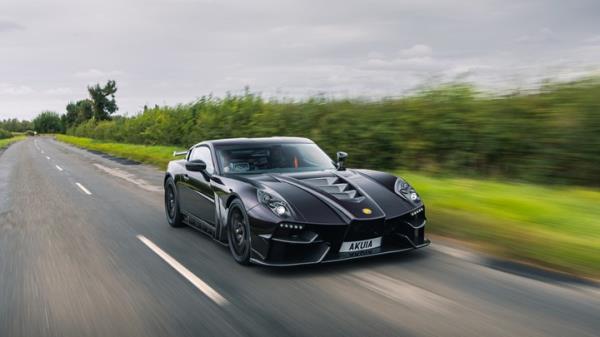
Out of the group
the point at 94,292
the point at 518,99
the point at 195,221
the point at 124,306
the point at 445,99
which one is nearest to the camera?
the point at 124,306

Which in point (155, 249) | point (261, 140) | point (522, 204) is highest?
point (261, 140)

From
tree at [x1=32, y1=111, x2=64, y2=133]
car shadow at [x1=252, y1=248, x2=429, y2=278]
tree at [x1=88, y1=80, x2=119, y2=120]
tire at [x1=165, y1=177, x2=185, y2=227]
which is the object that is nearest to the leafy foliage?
car shadow at [x1=252, y1=248, x2=429, y2=278]

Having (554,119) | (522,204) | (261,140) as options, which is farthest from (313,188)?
(554,119)

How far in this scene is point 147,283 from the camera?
5328 millimetres

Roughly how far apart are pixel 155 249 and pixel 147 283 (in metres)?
1.62

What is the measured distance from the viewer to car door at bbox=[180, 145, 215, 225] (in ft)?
22.4

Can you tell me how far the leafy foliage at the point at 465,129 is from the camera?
831 centimetres

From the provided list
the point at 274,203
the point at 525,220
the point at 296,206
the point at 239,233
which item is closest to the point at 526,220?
the point at 525,220

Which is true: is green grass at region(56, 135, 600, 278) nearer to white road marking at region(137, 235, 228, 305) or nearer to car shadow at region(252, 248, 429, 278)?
car shadow at region(252, 248, 429, 278)

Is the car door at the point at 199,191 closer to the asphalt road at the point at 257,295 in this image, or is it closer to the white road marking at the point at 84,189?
the asphalt road at the point at 257,295

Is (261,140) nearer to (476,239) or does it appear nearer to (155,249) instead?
(155,249)

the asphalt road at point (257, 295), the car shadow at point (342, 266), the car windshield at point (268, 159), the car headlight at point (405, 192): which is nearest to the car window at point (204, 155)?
the car windshield at point (268, 159)

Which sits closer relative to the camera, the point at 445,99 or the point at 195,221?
the point at 195,221

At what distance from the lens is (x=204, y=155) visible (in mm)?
7488
